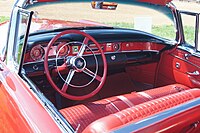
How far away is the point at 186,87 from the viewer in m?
3.00

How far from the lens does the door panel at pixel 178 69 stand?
2926 millimetres

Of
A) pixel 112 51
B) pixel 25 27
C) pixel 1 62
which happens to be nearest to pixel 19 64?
pixel 25 27

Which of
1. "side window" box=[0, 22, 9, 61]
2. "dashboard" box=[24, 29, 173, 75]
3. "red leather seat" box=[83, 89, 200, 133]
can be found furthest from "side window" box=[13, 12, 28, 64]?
"red leather seat" box=[83, 89, 200, 133]

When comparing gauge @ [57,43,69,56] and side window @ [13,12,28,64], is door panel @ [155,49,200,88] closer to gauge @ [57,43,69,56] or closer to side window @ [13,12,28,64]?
gauge @ [57,43,69,56]

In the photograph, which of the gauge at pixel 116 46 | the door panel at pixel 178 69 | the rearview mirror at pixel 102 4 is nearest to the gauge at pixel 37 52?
the rearview mirror at pixel 102 4

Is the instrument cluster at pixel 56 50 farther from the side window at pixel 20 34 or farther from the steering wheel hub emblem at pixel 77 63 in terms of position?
the side window at pixel 20 34

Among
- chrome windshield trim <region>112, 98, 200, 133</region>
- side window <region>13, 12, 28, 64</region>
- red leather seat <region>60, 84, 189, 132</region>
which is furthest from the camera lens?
red leather seat <region>60, 84, 189, 132</region>

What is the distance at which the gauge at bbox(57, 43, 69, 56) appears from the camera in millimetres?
2635

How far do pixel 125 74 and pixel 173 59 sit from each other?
657mm

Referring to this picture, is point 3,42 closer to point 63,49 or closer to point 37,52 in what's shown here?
point 37,52

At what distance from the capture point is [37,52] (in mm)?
2537

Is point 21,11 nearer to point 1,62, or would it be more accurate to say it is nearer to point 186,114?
point 1,62

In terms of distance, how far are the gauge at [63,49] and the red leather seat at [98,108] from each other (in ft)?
1.76

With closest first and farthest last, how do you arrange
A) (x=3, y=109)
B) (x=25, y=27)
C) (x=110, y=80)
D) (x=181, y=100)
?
(x=181, y=100)
(x=25, y=27)
(x=3, y=109)
(x=110, y=80)
